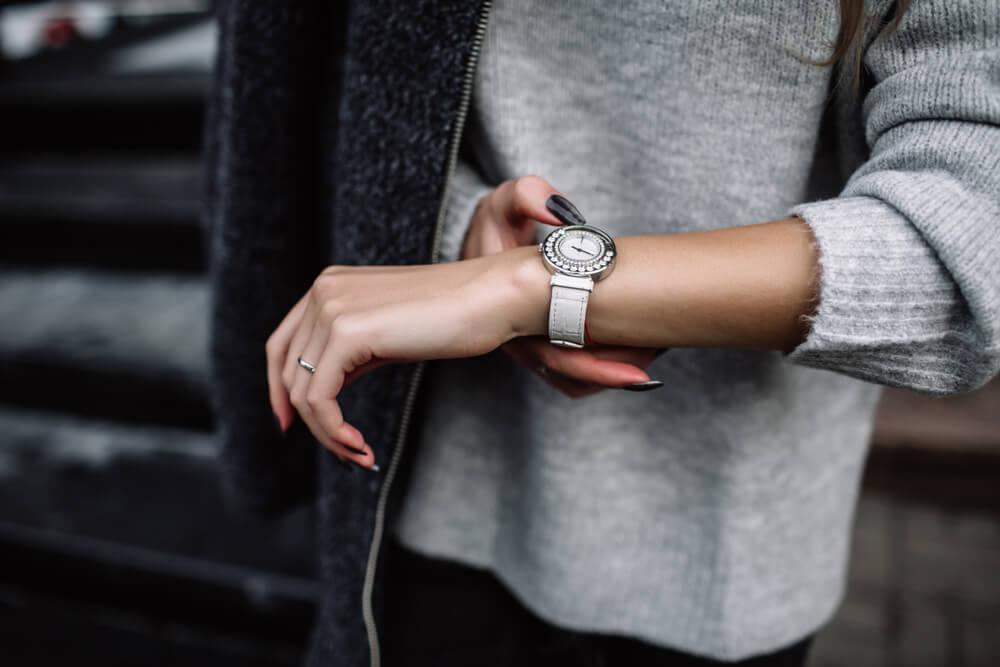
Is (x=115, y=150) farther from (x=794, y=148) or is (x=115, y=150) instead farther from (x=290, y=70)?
(x=794, y=148)

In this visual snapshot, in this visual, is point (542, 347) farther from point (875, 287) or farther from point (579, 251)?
point (875, 287)

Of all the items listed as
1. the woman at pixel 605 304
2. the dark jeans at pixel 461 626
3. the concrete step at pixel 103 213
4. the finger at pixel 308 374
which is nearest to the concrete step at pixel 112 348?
the concrete step at pixel 103 213

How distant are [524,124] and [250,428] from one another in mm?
656

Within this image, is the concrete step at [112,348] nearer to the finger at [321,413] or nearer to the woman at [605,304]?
the woman at [605,304]

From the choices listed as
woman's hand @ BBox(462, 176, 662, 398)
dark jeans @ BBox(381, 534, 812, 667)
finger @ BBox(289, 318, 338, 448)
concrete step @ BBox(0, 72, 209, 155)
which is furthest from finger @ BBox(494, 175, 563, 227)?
concrete step @ BBox(0, 72, 209, 155)


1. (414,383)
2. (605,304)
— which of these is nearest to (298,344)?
(414,383)

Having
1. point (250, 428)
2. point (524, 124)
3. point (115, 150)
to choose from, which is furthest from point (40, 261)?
point (524, 124)

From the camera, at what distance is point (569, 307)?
63 centimetres

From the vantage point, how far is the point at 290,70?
921 millimetres

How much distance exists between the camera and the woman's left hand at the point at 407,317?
626 mm

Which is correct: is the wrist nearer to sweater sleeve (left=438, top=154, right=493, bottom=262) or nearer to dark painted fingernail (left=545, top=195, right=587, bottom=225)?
dark painted fingernail (left=545, top=195, right=587, bottom=225)

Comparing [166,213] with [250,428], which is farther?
[166,213]

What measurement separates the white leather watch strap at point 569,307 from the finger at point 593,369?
0.02 metres

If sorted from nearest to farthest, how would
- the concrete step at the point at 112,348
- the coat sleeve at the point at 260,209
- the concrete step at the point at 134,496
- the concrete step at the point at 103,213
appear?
the coat sleeve at the point at 260,209, the concrete step at the point at 134,496, the concrete step at the point at 112,348, the concrete step at the point at 103,213
